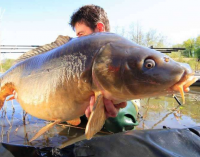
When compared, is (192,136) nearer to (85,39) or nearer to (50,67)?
(85,39)

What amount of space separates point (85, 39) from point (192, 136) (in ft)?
4.52

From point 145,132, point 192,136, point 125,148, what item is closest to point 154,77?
point 125,148

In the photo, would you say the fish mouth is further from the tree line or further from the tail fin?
the tree line

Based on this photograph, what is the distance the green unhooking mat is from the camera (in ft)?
4.75

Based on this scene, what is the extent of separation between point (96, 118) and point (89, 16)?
2.19m

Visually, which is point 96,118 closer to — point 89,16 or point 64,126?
point 89,16

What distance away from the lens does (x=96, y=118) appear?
1198 mm

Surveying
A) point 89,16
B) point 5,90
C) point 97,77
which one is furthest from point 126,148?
point 89,16

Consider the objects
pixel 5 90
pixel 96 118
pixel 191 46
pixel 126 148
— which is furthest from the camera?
pixel 191 46

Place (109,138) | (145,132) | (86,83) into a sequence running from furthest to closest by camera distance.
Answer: (145,132) < (109,138) < (86,83)

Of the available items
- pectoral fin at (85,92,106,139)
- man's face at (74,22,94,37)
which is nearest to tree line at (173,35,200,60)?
man's face at (74,22,94,37)

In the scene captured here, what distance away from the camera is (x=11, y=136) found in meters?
2.87

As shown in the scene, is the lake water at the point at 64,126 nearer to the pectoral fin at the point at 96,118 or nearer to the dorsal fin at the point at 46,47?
the dorsal fin at the point at 46,47

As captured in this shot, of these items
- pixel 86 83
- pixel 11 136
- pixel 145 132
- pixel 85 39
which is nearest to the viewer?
pixel 86 83
